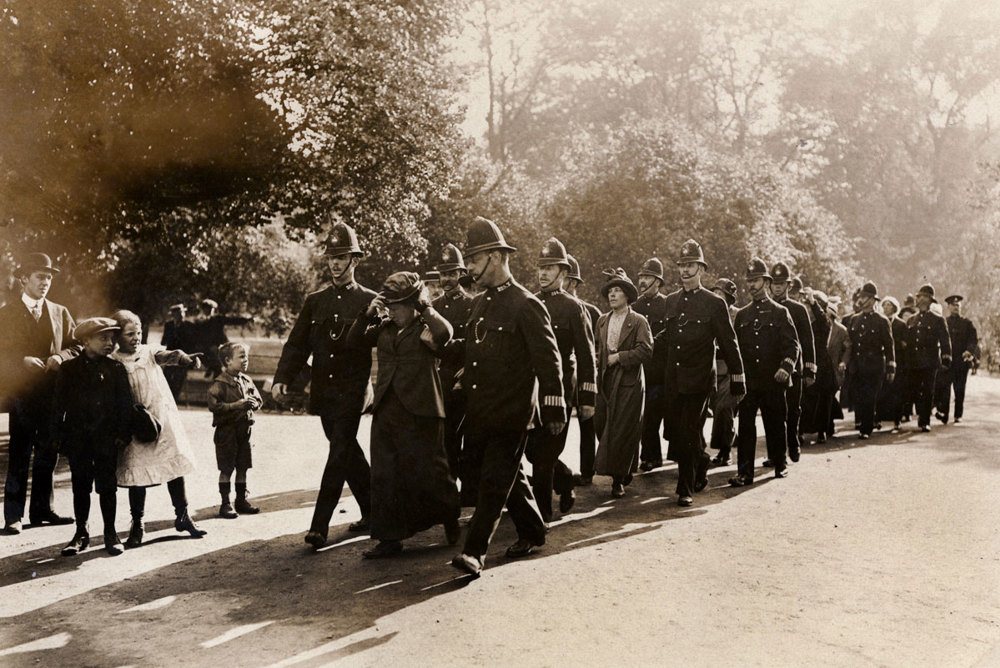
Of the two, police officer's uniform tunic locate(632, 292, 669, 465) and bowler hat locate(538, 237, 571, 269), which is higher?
bowler hat locate(538, 237, 571, 269)

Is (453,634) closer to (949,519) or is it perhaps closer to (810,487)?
(949,519)

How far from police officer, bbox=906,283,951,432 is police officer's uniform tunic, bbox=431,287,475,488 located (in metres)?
9.80

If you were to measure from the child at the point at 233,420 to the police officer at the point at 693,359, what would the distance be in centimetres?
394

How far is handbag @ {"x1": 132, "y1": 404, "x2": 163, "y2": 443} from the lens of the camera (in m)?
7.67

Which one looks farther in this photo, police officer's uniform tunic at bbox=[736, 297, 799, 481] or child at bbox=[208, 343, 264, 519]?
police officer's uniform tunic at bbox=[736, 297, 799, 481]

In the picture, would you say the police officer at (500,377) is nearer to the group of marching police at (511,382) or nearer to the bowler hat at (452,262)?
the group of marching police at (511,382)

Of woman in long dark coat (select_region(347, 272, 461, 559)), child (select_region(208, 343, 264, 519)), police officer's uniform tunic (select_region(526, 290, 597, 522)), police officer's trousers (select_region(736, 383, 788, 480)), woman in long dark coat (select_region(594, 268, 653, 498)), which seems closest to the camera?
woman in long dark coat (select_region(347, 272, 461, 559))

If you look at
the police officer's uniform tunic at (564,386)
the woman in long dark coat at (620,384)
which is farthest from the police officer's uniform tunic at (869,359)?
the police officer's uniform tunic at (564,386)

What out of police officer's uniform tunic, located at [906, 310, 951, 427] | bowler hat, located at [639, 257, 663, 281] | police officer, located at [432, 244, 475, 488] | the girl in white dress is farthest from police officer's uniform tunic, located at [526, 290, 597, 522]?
police officer's uniform tunic, located at [906, 310, 951, 427]

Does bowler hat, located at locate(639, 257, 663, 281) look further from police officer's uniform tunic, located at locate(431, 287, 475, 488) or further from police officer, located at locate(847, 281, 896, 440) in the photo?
police officer, located at locate(847, 281, 896, 440)

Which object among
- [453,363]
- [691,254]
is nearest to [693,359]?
[691,254]

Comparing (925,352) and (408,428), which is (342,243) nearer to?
(408,428)

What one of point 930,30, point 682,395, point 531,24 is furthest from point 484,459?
point 531,24

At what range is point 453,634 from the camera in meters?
5.44
